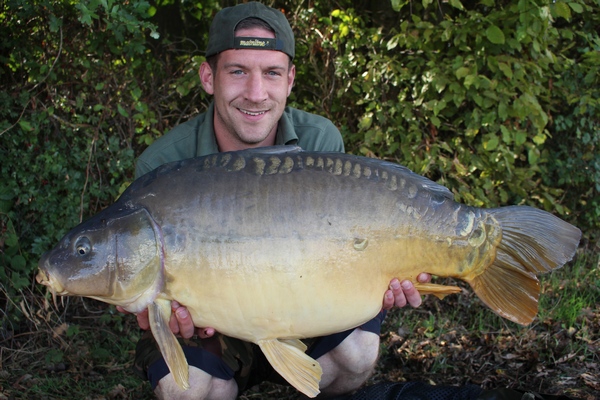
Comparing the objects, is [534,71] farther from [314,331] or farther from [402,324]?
[314,331]

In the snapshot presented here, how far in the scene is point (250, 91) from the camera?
210 centimetres

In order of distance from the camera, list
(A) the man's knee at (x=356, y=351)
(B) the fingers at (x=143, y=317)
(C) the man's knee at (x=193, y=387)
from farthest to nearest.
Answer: (A) the man's knee at (x=356, y=351) < (C) the man's knee at (x=193, y=387) < (B) the fingers at (x=143, y=317)

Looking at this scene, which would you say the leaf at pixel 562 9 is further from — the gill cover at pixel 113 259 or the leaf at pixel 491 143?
the gill cover at pixel 113 259

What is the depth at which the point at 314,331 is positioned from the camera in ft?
5.34

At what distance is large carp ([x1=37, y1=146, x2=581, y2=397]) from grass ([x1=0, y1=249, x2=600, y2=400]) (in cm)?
95

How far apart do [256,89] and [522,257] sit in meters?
1.05

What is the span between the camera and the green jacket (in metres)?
2.18

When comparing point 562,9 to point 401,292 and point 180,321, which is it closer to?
point 401,292

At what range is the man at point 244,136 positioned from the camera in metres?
1.95

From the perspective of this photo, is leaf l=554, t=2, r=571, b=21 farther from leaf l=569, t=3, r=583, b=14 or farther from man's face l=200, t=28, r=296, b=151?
man's face l=200, t=28, r=296, b=151

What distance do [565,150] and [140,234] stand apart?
301 cm

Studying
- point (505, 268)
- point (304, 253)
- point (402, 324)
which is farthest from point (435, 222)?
point (402, 324)

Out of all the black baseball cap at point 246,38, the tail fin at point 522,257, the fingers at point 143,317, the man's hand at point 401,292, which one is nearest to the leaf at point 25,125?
the black baseball cap at point 246,38

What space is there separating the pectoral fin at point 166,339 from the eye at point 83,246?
22 cm
